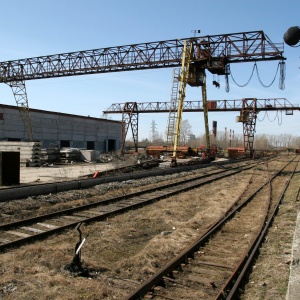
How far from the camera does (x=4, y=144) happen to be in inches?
979

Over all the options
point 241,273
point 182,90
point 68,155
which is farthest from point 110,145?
point 241,273

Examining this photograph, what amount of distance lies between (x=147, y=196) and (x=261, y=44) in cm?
1638

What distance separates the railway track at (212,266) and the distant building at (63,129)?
27526mm

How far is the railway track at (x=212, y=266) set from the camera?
13.8 feet

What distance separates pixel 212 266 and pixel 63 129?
34.6 metres

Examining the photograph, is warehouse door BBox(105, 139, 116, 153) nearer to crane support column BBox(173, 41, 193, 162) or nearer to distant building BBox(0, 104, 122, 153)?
distant building BBox(0, 104, 122, 153)

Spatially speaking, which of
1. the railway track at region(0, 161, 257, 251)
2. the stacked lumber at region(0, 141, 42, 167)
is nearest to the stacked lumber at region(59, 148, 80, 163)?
the stacked lumber at region(0, 141, 42, 167)

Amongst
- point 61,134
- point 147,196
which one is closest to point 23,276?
point 147,196

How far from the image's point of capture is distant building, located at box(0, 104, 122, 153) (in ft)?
104

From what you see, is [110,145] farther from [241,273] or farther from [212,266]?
[241,273]

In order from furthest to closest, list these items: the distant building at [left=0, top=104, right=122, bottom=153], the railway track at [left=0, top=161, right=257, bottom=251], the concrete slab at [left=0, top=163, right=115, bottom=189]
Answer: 1. the distant building at [left=0, top=104, right=122, bottom=153]
2. the concrete slab at [left=0, top=163, right=115, bottom=189]
3. the railway track at [left=0, top=161, right=257, bottom=251]

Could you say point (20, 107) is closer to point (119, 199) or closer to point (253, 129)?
point (119, 199)

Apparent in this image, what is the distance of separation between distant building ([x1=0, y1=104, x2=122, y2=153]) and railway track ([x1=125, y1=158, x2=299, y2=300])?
2753 centimetres

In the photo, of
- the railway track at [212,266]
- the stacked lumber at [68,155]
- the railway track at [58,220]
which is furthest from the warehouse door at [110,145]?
the railway track at [212,266]
